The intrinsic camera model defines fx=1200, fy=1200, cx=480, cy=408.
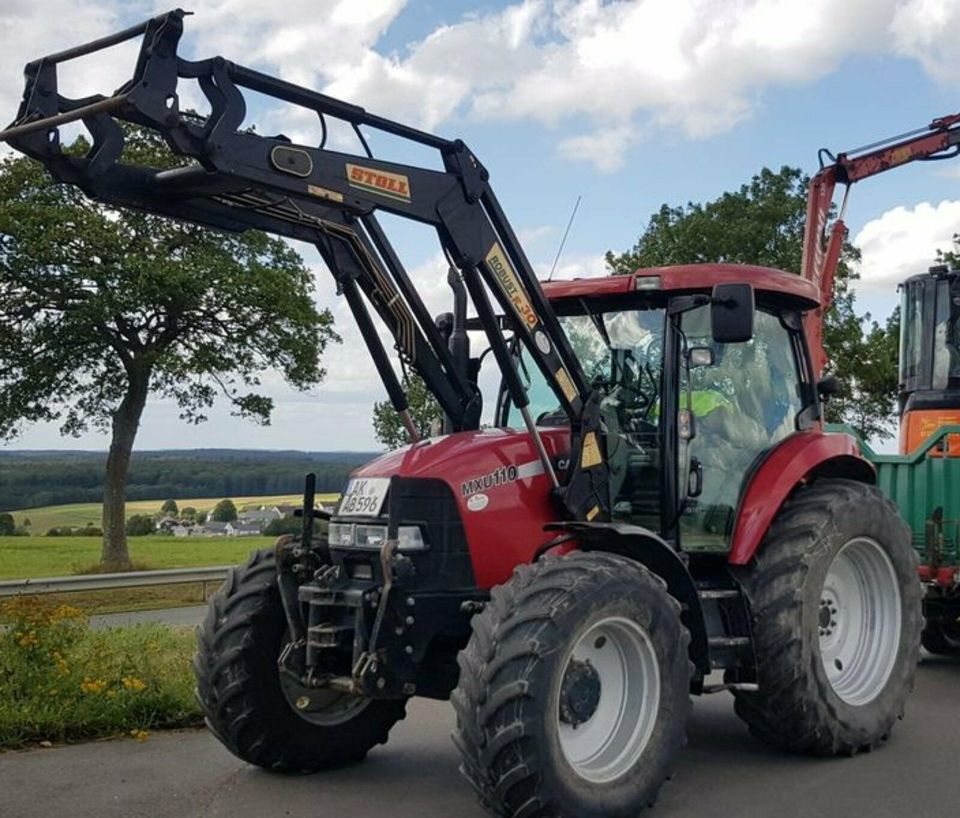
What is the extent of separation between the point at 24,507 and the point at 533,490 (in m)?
20.9

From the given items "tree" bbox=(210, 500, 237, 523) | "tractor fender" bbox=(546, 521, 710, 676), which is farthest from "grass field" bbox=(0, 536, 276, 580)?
"tractor fender" bbox=(546, 521, 710, 676)

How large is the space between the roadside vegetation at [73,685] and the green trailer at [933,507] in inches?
213

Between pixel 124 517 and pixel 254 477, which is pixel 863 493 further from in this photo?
pixel 124 517

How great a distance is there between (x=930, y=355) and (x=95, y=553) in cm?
1894

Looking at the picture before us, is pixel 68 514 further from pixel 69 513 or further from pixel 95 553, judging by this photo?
pixel 95 553

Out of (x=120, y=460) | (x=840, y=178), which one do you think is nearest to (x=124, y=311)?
(x=120, y=460)

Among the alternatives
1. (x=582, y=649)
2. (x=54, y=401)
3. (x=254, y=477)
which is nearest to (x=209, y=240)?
(x=54, y=401)

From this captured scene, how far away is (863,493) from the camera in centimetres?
742

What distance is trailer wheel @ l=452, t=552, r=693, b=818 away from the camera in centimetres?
517

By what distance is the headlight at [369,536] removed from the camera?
19.5 ft

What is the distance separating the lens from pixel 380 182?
5.92 metres

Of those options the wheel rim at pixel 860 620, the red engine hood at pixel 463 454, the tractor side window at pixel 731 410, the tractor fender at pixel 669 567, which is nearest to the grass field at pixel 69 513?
the tractor side window at pixel 731 410

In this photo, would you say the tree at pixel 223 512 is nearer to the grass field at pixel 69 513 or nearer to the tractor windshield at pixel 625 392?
the grass field at pixel 69 513

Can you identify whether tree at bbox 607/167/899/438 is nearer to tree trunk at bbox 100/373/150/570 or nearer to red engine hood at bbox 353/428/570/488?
tree trunk at bbox 100/373/150/570
